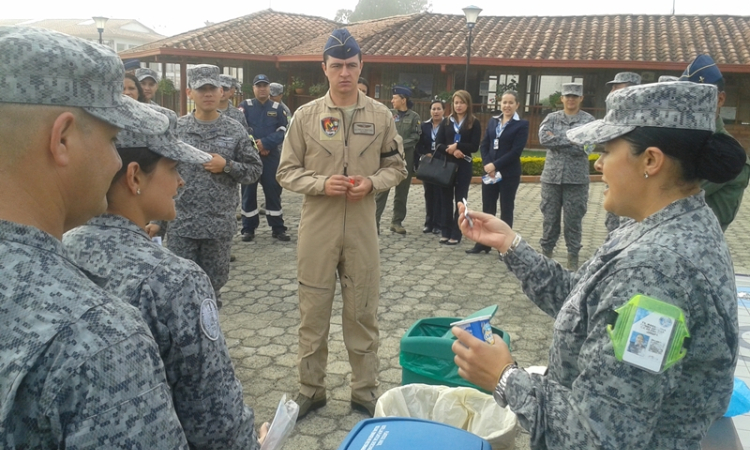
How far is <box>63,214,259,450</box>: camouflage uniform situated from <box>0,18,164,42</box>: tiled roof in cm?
5526

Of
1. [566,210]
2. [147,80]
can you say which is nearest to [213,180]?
[147,80]

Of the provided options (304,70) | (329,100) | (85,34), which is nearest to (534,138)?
(304,70)

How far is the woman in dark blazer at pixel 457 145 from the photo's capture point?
7402mm

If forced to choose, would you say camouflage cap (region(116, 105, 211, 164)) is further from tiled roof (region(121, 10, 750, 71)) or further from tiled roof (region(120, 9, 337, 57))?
tiled roof (region(120, 9, 337, 57))

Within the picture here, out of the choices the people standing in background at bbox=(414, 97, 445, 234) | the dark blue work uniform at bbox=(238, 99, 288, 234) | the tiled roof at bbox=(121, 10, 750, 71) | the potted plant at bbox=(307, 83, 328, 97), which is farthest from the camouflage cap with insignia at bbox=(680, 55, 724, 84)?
the potted plant at bbox=(307, 83, 328, 97)

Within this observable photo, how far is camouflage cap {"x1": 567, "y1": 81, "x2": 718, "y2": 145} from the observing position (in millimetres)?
1528

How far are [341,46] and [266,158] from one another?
15.0 ft

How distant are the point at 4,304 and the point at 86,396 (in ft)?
0.60

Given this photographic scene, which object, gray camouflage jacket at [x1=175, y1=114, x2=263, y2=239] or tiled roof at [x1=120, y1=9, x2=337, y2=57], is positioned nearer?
gray camouflage jacket at [x1=175, y1=114, x2=263, y2=239]

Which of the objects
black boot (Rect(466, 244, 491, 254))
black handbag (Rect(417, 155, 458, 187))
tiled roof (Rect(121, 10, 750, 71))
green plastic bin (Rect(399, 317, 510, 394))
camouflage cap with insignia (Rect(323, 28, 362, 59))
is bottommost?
black boot (Rect(466, 244, 491, 254))

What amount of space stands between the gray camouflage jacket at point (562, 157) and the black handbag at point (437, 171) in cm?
127

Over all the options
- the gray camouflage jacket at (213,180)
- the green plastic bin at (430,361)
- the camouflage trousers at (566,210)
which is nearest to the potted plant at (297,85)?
the camouflage trousers at (566,210)

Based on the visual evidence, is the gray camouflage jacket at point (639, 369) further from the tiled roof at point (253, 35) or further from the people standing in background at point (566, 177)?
the tiled roof at point (253, 35)

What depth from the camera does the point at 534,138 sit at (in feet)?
64.0
